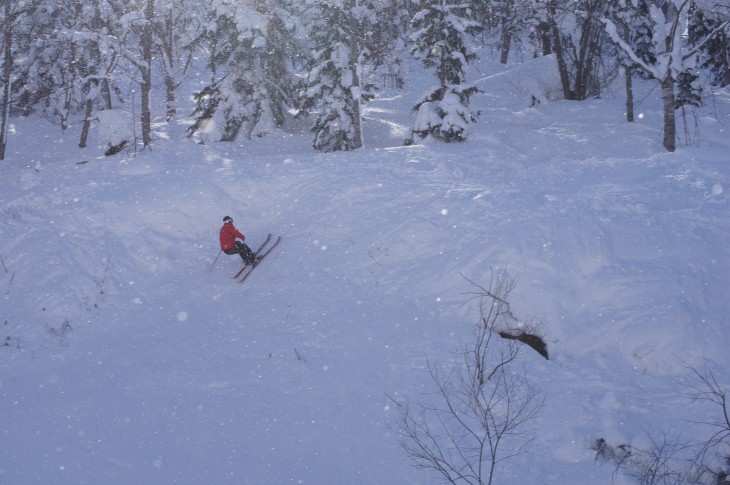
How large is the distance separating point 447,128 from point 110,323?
12494 mm

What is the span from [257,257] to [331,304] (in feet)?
9.16

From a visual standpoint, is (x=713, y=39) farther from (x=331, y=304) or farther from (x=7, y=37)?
(x=7, y=37)

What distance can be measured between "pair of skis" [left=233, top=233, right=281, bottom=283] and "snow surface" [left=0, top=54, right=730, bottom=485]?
207 millimetres

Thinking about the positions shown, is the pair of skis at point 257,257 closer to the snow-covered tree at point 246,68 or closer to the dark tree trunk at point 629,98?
the snow-covered tree at point 246,68

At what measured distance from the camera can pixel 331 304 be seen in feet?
34.3

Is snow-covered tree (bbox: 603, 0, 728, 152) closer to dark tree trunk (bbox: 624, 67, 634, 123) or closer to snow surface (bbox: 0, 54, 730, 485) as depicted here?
snow surface (bbox: 0, 54, 730, 485)

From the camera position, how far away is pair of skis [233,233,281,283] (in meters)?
11.7

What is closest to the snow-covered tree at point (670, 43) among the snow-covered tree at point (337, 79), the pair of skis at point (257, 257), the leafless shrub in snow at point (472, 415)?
the snow-covered tree at point (337, 79)

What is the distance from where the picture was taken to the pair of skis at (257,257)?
11685mm

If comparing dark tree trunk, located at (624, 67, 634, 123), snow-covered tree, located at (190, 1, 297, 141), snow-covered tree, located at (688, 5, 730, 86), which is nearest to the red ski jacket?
snow-covered tree, located at (190, 1, 297, 141)

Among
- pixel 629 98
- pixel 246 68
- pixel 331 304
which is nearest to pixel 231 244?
pixel 331 304

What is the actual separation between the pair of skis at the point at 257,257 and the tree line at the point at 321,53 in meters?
7.57

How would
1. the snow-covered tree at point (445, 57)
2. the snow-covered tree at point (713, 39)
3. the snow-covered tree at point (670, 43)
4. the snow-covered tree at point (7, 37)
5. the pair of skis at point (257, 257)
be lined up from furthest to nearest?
1. the snow-covered tree at point (7, 37)
2. the snow-covered tree at point (445, 57)
3. the snow-covered tree at point (713, 39)
4. the snow-covered tree at point (670, 43)
5. the pair of skis at point (257, 257)

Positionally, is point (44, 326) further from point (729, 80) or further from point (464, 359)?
point (729, 80)
